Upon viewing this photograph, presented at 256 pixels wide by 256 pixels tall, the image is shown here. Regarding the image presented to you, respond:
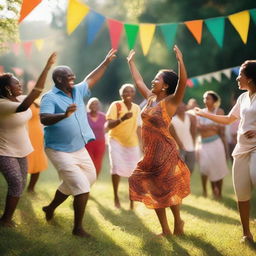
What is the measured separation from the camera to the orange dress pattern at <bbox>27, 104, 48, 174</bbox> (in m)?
8.89

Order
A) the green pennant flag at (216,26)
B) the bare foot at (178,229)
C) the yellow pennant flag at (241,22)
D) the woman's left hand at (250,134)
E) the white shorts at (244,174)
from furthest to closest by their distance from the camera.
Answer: the green pennant flag at (216,26) < the yellow pennant flag at (241,22) < the bare foot at (178,229) < the white shorts at (244,174) < the woman's left hand at (250,134)

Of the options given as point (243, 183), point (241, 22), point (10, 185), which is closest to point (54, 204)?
point (10, 185)

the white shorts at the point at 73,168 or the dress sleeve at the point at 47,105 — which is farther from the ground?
the dress sleeve at the point at 47,105

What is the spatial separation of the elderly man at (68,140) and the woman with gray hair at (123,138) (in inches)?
88.4

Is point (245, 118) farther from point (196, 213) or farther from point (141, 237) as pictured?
point (196, 213)

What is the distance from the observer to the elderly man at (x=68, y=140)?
226 inches

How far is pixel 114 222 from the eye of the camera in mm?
7066

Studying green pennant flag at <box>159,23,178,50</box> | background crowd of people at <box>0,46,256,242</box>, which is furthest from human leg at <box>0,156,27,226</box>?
green pennant flag at <box>159,23,178,50</box>

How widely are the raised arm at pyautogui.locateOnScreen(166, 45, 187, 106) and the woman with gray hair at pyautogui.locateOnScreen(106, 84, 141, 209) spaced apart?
2.65 m

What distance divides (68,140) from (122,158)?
2.79 metres

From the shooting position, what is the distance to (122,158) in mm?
8539

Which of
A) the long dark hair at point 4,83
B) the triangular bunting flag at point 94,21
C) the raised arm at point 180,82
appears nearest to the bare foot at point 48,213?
the long dark hair at point 4,83

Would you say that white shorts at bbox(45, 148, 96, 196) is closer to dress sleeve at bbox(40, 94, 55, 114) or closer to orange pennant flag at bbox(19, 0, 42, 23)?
dress sleeve at bbox(40, 94, 55, 114)

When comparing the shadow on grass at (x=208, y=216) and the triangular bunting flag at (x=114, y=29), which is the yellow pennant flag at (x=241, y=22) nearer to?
the triangular bunting flag at (x=114, y=29)
